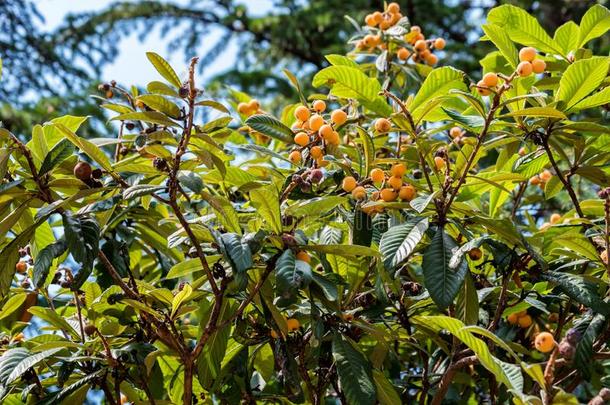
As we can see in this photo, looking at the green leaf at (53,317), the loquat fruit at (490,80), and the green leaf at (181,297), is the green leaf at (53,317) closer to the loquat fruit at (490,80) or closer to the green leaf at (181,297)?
the green leaf at (181,297)

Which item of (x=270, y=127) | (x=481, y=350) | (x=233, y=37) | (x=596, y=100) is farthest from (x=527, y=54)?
(x=233, y=37)

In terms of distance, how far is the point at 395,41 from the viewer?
2311 mm

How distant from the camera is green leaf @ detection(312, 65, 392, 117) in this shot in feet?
5.24

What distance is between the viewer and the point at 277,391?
2287 millimetres

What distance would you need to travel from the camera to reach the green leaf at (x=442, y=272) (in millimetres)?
1332

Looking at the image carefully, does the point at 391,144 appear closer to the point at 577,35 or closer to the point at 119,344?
the point at 577,35

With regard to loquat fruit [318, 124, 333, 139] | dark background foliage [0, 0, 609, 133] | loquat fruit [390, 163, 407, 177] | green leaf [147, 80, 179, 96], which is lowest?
loquat fruit [390, 163, 407, 177]

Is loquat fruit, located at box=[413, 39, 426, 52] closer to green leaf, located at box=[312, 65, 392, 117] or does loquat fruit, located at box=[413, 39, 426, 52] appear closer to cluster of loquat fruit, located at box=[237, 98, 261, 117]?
cluster of loquat fruit, located at box=[237, 98, 261, 117]

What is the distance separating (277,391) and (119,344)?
2.46 feet

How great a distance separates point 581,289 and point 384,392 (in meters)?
0.38

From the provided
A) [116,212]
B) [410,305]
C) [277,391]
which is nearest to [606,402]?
[410,305]

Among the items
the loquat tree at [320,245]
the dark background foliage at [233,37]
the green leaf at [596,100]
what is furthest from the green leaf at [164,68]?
the dark background foliage at [233,37]

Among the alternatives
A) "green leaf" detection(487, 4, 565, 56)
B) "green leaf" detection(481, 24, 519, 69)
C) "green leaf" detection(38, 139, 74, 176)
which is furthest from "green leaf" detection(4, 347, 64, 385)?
"green leaf" detection(487, 4, 565, 56)

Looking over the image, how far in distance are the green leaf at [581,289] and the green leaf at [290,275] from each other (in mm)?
456
